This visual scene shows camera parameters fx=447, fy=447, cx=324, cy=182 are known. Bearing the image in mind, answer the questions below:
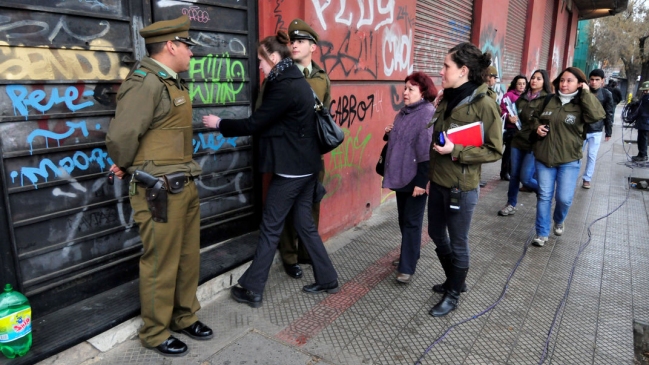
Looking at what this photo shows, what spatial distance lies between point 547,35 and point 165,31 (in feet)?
49.0

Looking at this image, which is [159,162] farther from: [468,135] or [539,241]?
[539,241]

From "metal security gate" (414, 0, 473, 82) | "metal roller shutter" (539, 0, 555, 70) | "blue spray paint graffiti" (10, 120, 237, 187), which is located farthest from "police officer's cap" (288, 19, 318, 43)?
"metal roller shutter" (539, 0, 555, 70)

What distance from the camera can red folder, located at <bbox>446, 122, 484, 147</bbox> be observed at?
296 centimetres

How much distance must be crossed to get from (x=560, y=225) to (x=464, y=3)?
4532 millimetres

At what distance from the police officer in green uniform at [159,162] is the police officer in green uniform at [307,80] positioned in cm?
107

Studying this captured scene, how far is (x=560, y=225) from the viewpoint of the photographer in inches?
199

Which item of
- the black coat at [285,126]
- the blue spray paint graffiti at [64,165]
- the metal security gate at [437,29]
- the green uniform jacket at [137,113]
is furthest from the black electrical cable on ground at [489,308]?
the metal security gate at [437,29]

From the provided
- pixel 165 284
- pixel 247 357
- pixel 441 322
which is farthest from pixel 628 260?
pixel 165 284

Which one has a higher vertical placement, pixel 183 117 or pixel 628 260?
pixel 183 117

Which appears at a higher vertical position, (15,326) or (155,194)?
(155,194)

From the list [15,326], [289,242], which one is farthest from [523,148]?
[15,326]

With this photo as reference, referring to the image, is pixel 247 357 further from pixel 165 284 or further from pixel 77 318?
pixel 77 318

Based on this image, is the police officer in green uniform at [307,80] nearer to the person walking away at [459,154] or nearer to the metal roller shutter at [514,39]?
Result: the person walking away at [459,154]

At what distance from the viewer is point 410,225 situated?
3.62 m
